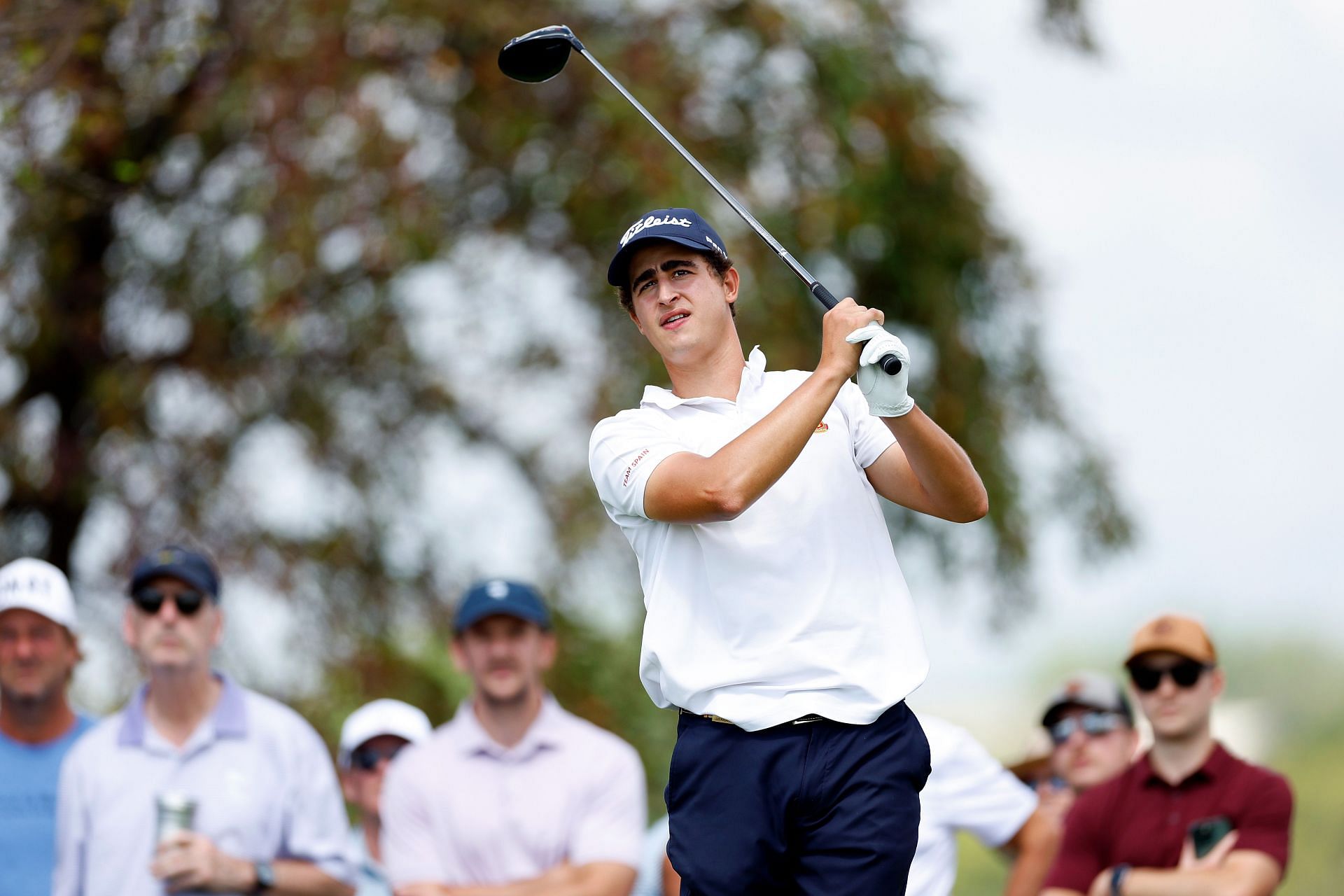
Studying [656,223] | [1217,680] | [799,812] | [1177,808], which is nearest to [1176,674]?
[1217,680]

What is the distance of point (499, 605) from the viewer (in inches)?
252

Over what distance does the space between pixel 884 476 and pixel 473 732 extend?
283 cm

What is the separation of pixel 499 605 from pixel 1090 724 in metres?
2.26

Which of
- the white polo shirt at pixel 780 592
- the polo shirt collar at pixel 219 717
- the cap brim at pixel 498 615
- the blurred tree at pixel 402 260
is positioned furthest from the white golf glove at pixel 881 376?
the blurred tree at pixel 402 260

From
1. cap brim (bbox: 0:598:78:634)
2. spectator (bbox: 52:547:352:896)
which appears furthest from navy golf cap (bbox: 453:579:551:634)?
cap brim (bbox: 0:598:78:634)

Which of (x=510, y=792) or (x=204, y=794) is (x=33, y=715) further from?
(x=510, y=792)

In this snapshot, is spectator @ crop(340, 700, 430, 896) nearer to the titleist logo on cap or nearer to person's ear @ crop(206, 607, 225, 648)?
person's ear @ crop(206, 607, 225, 648)

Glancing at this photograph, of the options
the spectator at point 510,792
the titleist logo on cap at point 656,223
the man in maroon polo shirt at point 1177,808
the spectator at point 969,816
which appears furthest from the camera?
the spectator at point 510,792

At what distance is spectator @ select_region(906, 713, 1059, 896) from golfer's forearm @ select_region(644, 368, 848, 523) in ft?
6.73

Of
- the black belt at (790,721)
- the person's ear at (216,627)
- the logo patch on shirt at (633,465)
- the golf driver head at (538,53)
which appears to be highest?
the golf driver head at (538,53)

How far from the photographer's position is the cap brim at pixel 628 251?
3879 millimetres

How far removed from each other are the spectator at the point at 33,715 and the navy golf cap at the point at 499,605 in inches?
56.8

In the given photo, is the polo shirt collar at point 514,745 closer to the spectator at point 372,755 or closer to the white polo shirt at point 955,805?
the spectator at point 372,755

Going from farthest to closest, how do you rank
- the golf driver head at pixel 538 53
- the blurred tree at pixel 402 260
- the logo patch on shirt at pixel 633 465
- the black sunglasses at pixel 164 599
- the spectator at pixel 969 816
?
the blurred tree at pixel 402 260, the black sunglasses at pixel 164 599, the spectator at pixel 969 816, the golf driver head at pixel 538 53, the logo patch on shirt at pixel 633 465
